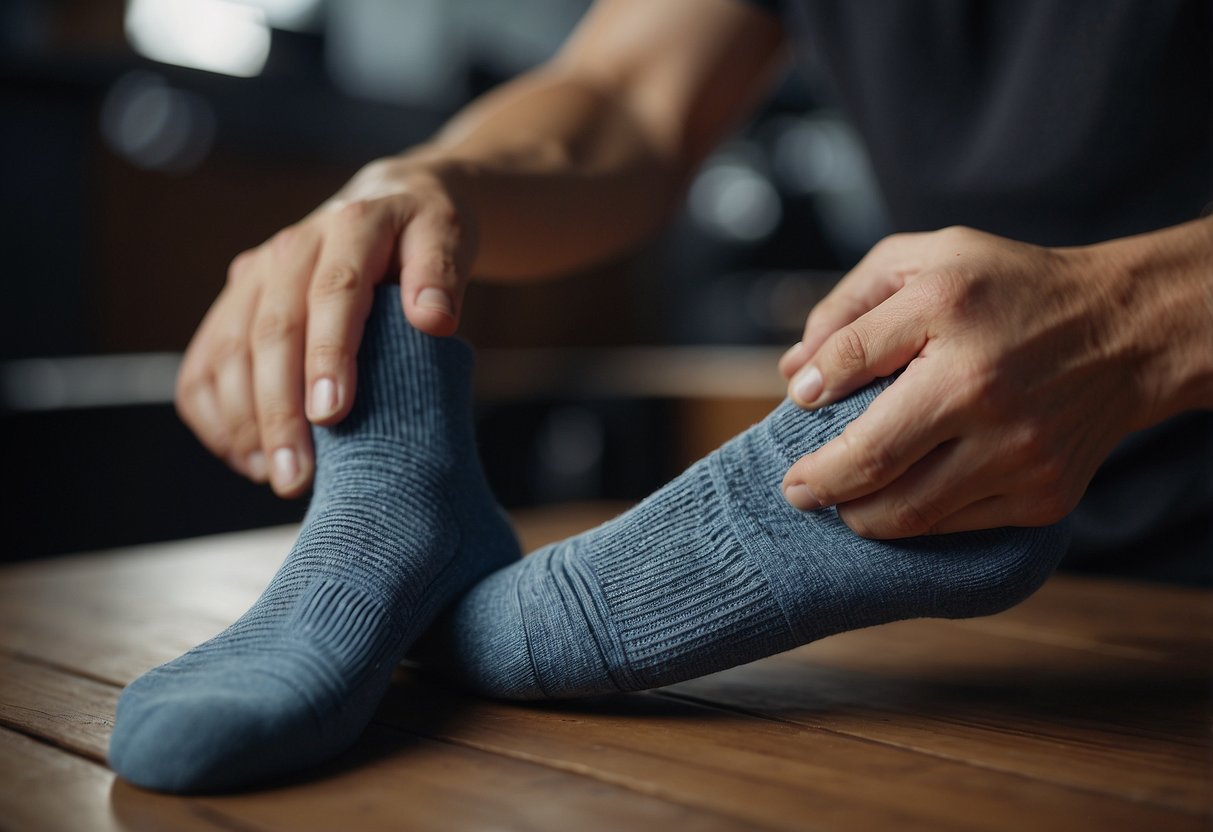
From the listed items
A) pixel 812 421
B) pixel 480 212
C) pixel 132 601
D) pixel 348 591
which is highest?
pixel 480 212

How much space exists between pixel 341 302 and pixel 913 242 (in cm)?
34

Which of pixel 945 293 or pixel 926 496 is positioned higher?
pixel 945 293

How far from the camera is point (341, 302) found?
0.70 metres

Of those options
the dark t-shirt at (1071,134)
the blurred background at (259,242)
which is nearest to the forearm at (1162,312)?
the dark t-shirt at (1071,134)

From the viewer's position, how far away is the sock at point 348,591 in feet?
1.59

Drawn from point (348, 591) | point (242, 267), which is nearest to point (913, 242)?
point (348, 591)

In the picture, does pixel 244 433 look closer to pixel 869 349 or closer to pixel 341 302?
pixel 341 302

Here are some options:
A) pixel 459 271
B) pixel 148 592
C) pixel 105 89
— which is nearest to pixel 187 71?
pixel 105 89

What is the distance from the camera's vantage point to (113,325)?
2.31m

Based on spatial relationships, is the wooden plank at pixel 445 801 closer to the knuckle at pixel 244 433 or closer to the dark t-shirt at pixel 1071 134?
the knuckle at pixel 244 433

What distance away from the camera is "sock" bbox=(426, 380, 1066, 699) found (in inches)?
23.8

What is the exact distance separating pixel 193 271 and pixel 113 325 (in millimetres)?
220

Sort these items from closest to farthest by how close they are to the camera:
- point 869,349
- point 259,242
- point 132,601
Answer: point 869,349
point 132,601
point 259,242

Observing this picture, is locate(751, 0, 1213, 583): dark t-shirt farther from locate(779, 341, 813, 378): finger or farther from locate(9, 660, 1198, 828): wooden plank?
locate(9, 660, 1198, 828): wooden plank
